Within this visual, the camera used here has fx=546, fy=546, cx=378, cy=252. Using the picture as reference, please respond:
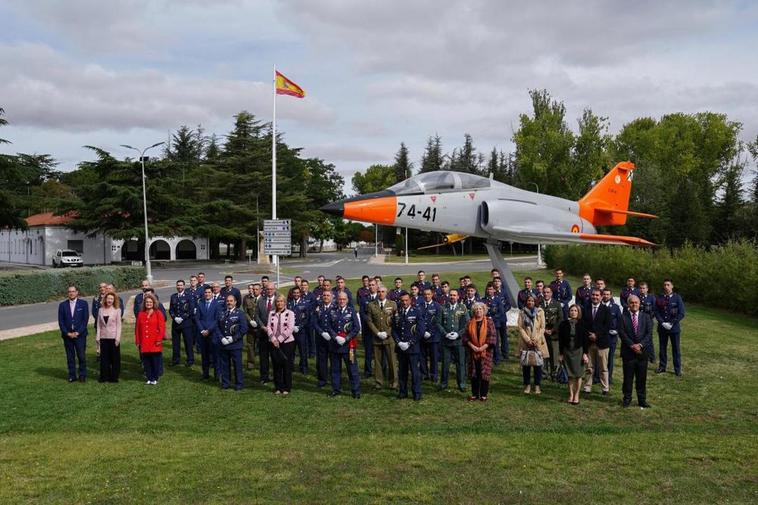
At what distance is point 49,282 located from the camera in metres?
24.5

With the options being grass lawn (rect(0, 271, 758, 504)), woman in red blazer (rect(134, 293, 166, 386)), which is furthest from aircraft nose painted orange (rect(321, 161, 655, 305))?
woman in red blazer (rect(134, 293, 166, 386))

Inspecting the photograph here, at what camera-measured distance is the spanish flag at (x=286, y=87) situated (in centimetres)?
2603

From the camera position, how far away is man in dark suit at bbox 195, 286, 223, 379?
10375 mm

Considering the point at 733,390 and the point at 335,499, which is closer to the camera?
the point at 335,499

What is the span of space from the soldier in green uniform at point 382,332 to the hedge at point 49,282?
19.9 m

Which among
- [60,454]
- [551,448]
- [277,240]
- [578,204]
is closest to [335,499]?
[551,448]

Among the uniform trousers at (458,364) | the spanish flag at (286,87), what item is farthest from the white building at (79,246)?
the uniform trousers at (458,364)

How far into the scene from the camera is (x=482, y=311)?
363 inches

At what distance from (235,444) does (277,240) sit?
13.4 meters

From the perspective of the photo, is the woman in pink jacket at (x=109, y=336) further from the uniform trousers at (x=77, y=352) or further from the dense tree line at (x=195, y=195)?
the dense tree line at (x=195, y=195)

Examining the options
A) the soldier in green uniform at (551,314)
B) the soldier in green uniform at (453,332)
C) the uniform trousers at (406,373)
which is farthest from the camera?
the soldier in green uniform at (551,314)

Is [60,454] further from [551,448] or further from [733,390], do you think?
[733,390]

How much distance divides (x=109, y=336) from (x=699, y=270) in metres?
23.6

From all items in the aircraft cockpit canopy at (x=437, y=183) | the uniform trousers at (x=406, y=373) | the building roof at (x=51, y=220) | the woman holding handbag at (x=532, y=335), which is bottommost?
the uniform trousers at (x=406, y=373)
